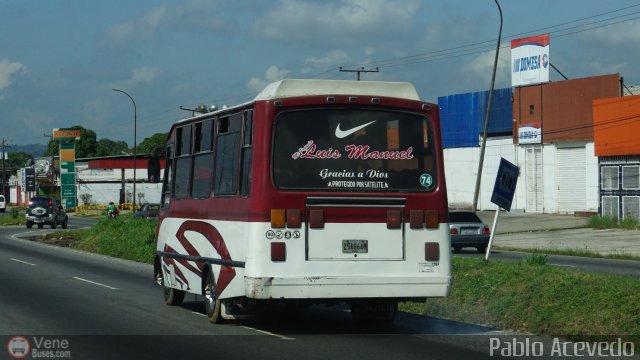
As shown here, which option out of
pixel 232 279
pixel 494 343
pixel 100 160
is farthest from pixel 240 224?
pixel 100 160

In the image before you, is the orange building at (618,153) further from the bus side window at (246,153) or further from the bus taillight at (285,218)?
the bus taillight at (285,218)

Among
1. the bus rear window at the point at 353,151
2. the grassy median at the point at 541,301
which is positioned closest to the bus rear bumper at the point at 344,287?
the bus rear window at the point at 353,151

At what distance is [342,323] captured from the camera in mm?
15039

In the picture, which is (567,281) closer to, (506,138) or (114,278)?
(114,278)

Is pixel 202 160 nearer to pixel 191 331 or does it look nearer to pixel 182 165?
pixel 182 165

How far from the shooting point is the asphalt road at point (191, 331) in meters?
11.8

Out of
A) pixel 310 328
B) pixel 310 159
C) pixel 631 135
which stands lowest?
pixel 310 328

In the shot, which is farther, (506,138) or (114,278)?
(506,138)

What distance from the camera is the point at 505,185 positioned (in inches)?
689

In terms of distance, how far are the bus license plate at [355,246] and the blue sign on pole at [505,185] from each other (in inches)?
203

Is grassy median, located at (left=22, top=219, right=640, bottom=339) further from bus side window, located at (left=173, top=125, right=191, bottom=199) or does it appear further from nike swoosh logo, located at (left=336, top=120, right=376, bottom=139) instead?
bus side window, located at (left=173, top=125, right=191, bottom=199)

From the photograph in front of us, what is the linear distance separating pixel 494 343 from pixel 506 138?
59.8 meters

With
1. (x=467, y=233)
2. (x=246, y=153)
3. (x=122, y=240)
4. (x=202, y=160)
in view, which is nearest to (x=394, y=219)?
(x=246, y=153)

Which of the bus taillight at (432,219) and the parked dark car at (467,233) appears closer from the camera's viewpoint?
the bus taillight at (432,219)
